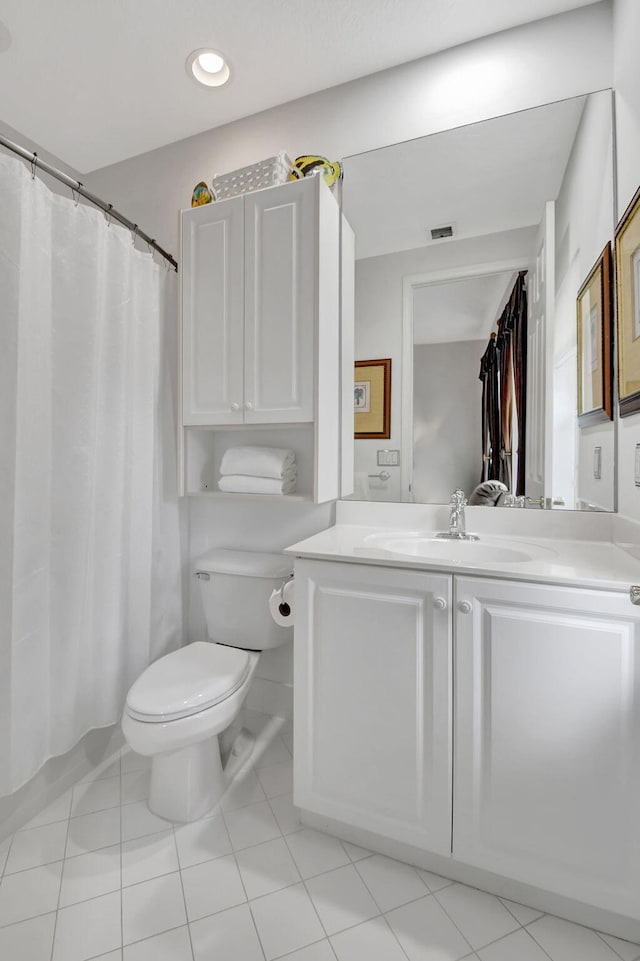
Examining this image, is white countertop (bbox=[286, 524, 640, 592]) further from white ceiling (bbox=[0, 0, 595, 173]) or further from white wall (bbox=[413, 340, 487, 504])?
white ceiling (bbox=[0, 0, 595, 173])

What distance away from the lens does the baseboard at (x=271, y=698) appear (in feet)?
6.40

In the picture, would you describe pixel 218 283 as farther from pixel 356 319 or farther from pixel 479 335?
pixel 479 335

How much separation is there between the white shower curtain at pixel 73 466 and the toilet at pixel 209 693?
9.6 inches

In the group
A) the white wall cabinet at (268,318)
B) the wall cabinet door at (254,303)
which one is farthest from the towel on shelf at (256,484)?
the wall cabinet door at (254,303)

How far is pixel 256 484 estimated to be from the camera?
1.74m

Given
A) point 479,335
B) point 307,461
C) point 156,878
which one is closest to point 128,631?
point 156,878

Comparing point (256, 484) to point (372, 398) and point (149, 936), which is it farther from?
point (149, 936)

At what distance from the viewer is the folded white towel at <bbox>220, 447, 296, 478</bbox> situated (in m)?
1.72

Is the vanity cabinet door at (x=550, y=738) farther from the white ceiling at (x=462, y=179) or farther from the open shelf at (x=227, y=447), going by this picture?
the white ceiling at (x=462, y=179)

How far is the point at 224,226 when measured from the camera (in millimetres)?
1703

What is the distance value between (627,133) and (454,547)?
128cm

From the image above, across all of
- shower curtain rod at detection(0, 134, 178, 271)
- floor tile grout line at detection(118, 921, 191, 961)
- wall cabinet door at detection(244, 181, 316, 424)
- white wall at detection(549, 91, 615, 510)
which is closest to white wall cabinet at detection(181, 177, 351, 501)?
wall cabinet door at detection(244, 181, 316, 424)

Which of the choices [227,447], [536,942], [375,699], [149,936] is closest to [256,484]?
[227,447]

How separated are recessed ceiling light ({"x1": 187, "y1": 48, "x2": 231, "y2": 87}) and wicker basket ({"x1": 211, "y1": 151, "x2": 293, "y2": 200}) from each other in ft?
1.14
